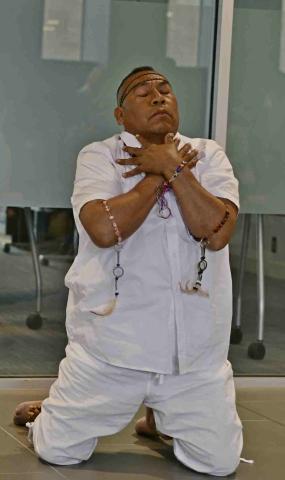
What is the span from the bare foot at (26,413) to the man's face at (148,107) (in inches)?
46.4

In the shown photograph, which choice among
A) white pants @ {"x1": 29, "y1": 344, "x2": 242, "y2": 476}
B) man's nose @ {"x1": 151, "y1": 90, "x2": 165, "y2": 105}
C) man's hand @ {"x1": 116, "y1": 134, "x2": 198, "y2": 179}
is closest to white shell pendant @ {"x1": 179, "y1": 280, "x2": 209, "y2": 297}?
white pants @ {"x1": 29, "y1": 344, "x2": 242, "y2": 476}

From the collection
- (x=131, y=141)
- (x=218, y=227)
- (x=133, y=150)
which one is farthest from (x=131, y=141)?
(x=218, y=227)

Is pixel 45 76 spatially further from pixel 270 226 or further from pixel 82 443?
pixel 82 443

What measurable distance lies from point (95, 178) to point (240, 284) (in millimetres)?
1820

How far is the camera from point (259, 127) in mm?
5312

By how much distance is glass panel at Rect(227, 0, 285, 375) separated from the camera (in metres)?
5.23

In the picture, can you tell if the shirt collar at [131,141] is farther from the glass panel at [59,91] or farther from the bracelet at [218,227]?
the glass panel at [59,91]

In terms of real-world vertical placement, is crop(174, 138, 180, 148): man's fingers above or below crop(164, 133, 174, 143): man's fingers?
below

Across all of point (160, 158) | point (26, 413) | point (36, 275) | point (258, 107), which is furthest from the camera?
point (258, 107)

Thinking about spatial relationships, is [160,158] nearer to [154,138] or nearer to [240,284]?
[154,138]

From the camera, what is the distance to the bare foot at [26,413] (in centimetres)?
432

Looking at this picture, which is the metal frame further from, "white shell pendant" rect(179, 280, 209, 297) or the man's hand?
"white shell pendant" rect(179, 280, 209, 297)

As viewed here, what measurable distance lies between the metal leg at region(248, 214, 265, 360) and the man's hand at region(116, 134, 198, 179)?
163 cm

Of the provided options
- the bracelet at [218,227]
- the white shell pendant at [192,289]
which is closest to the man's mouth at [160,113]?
the bracelet at [218,227]
